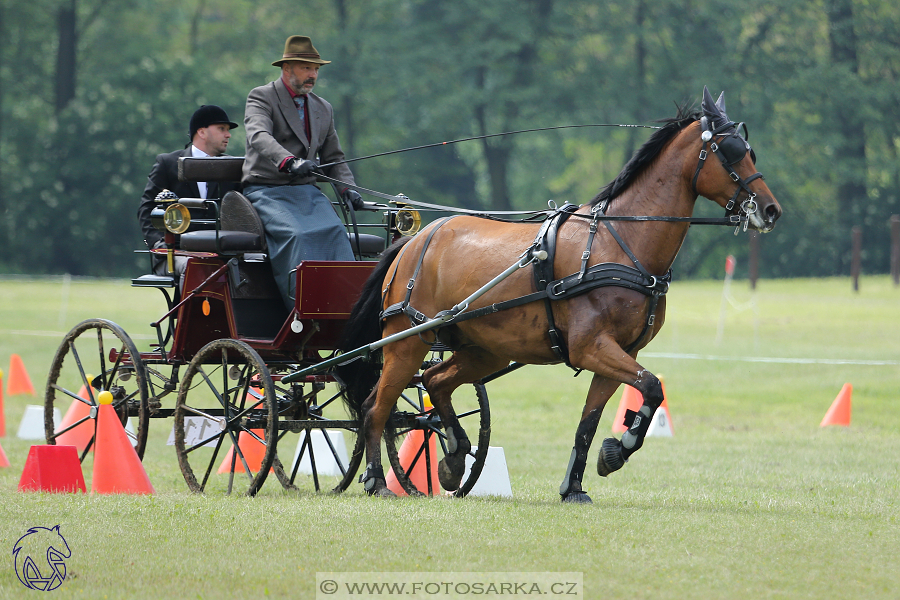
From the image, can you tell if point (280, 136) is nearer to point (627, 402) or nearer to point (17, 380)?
point (627, 402)

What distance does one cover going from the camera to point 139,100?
36.0 m

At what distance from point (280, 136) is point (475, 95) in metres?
31.2

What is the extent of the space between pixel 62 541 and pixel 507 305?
8.46 ft

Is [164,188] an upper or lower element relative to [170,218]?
upper

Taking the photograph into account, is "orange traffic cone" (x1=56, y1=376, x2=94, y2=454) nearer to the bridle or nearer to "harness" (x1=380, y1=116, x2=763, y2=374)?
"harness" (x1=380, y1=116, x2=763, y2=374)

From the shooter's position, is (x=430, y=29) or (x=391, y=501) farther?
(x=430, y=29)

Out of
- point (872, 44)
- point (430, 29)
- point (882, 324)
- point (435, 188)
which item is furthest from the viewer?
point (435, 188)

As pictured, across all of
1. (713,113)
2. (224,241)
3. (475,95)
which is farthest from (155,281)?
(475,95)

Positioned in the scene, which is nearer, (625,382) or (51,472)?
(625,382)

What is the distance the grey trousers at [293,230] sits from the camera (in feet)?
23.0

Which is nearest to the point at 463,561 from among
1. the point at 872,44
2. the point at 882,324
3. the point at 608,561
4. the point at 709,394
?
the point at 608,561

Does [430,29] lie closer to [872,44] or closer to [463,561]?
[872,44]

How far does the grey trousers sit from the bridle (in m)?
2.39

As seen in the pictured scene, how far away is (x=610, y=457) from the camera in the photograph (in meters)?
5.93
